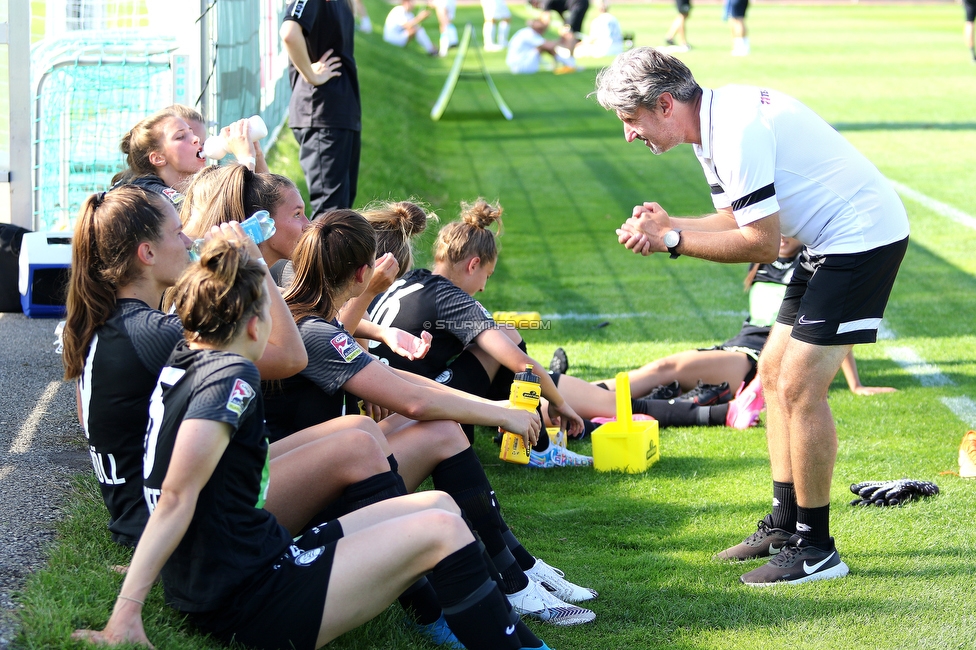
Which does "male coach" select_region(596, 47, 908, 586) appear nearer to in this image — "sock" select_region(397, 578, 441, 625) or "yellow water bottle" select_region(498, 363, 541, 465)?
"yellow water bottle" select_region(498, 363, 541, 465)

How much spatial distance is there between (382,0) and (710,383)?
115ft

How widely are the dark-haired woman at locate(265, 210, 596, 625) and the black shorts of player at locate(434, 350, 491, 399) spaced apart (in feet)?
3.03

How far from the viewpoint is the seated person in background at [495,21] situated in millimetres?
23688

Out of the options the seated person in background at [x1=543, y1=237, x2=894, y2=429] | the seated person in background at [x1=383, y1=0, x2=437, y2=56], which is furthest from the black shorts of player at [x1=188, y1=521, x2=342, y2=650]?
the seated person in background at [x1=383, y1=0, x2=437, y2=56]

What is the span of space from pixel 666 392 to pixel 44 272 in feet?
11.2

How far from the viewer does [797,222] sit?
329 centimetres

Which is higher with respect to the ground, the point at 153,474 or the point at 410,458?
the point at 153,474

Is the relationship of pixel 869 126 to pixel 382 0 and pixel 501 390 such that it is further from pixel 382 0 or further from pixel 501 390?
pixel 382 0

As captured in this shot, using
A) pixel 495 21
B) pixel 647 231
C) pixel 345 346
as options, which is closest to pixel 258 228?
pixel 345 346

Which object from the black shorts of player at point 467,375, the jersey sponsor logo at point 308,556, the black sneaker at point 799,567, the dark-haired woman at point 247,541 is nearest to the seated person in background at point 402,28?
the black shorts of player at point 467,375

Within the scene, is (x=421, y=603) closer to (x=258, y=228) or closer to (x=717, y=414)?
(x=258, y=228)

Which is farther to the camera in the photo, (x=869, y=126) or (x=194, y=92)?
(x=869, y=126)

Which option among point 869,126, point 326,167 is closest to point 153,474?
point 326,167

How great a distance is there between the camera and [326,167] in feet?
20.4
